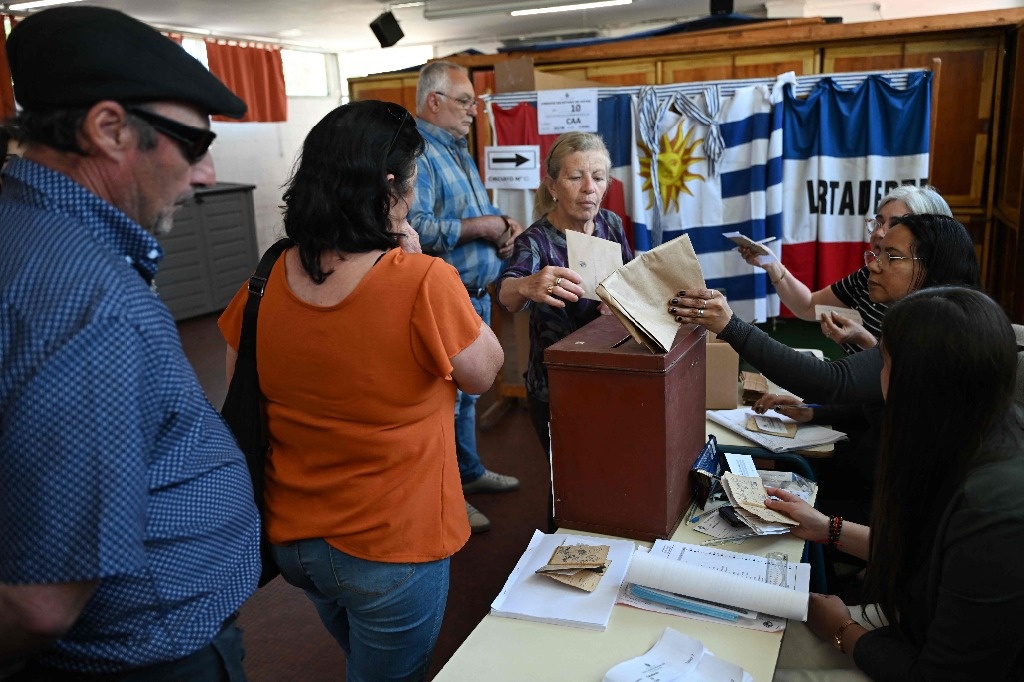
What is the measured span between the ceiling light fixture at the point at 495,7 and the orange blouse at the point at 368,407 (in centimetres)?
746

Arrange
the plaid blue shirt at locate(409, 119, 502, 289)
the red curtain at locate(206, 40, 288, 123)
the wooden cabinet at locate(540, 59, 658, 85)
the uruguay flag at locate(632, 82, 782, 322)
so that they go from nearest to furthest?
the plaid blue shirt at locate(409, 119, 502, 289) < the uruguay flag at locate(632, 82, 782, 322) < the wooden cabinet at locate(540, 59, 658, 85) < the red curtain at locate(206, 40, 288, 123)

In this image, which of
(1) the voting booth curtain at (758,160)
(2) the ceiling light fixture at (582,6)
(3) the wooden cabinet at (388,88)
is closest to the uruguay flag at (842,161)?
(1) the voting booth curtain at (758,160)

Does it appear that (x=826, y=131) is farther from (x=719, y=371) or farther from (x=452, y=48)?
(x=452, y=48)

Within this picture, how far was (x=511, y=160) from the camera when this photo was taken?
433 cm

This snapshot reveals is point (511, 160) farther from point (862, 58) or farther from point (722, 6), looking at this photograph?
point (722, 6)

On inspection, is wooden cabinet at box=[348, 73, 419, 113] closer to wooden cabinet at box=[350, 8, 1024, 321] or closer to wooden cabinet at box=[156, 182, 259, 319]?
wooden cabinet at box=[156, 182, 259, 319]

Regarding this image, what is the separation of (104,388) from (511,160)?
372 cm

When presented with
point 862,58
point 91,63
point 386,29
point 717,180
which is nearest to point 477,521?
point 717,180

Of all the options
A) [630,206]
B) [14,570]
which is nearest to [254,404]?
[14,570]

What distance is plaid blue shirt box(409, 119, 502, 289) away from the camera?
2.89 m

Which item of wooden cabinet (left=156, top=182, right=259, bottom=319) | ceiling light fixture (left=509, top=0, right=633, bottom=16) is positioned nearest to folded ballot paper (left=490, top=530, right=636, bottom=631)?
wooden cabinet (left=156, top=182, right=259, bottom=319)

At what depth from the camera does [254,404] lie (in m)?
1.42

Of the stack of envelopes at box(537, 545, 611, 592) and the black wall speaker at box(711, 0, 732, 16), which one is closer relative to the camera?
the stack of envelopes at box(537, 545, 611, 592)

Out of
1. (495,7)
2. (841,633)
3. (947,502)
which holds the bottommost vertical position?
(841,633)
